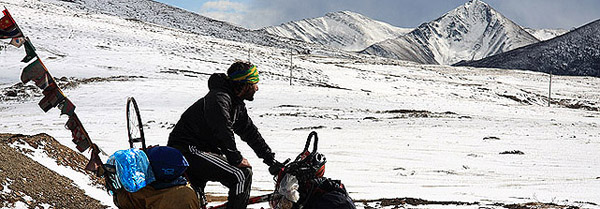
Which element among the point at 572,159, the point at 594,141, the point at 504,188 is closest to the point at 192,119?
the point at 504,188

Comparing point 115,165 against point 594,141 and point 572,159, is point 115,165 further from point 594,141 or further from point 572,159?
point 594,141

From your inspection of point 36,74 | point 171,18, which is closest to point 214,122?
point 36,74

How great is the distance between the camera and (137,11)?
13150cm

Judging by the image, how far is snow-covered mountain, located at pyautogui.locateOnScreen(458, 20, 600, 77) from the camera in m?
158

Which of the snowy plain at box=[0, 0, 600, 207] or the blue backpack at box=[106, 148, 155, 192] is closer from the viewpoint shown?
the blue backpack at box=[106, 148, 155, 192]

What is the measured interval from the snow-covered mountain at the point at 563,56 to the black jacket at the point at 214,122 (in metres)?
168

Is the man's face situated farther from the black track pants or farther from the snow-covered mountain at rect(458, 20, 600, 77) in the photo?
the snow-covered mountain at rect(458, 20, 600, 77)

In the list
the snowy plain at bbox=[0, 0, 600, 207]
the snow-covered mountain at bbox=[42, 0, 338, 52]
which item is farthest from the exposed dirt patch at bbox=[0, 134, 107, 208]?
the snow-covered mountain at bbox=[42, 0, 338, 52]

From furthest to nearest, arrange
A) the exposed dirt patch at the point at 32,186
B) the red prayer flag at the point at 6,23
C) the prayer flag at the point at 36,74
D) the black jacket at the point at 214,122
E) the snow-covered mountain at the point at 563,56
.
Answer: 1. the snow-covered mountain at the point at 563,56
2. the exposed dirt patch at the point at 32,186
3. the prayer flag at the point at 36,74
4. the red prayer flag at the point at 6,23
5. the black jacket at the point at 214,122

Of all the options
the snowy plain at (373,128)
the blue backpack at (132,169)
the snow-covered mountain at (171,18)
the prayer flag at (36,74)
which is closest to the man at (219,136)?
the blue backpack at (132,169)

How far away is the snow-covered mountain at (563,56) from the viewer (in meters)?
158

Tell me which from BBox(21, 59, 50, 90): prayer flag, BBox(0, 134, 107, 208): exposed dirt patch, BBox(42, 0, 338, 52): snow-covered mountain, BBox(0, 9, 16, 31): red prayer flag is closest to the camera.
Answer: BBox(0, 9, 16, 31): red prayer flag

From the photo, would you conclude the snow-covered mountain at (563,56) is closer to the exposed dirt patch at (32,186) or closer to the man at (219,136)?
the exposed dirt patch at (32,186)

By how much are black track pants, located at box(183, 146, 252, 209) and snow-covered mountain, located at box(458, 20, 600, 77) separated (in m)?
168
